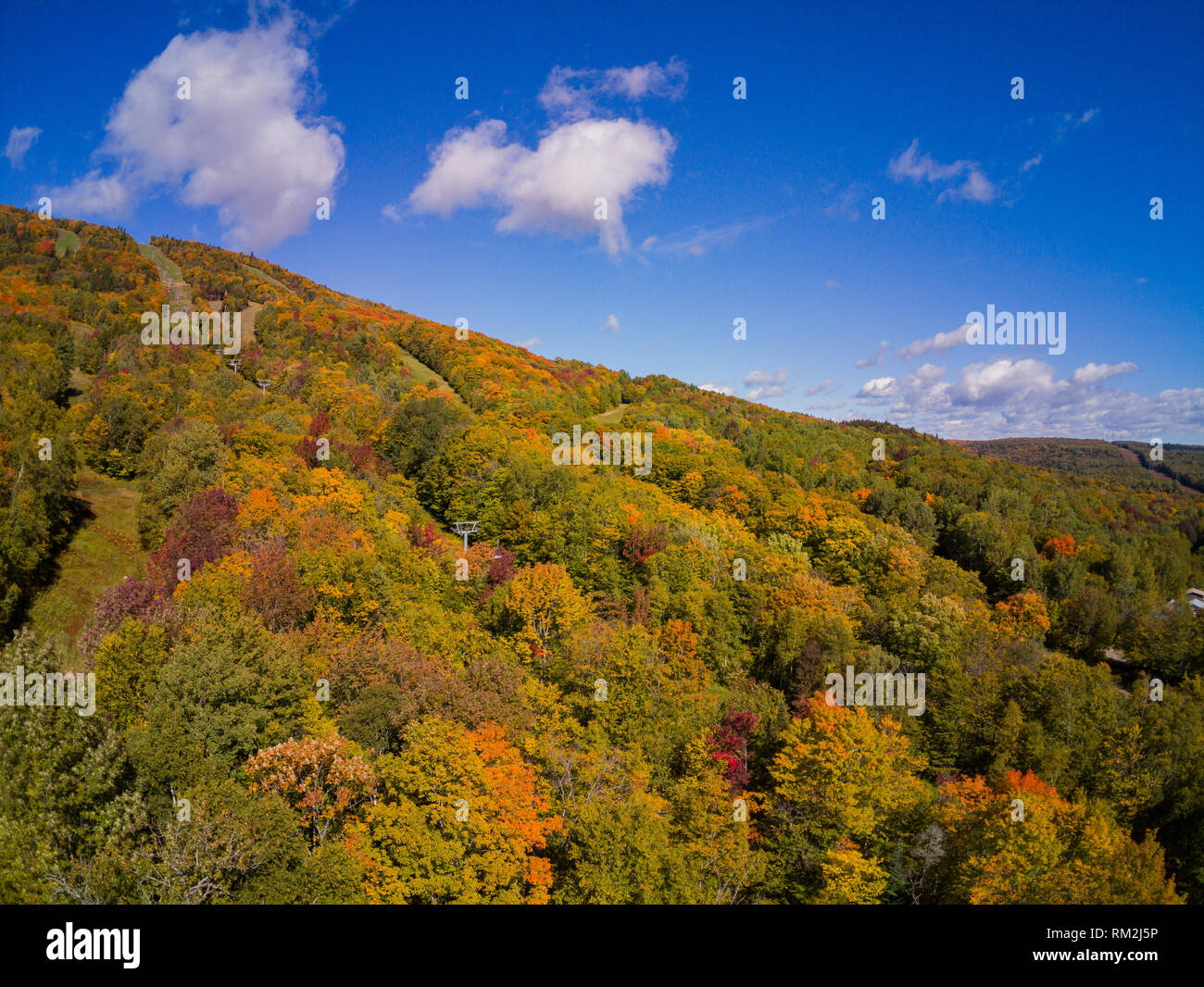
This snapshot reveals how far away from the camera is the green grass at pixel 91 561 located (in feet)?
131

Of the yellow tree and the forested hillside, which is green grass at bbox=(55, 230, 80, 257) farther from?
the yellow tree

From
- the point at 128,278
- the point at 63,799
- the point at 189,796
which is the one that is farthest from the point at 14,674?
the point at 128,278

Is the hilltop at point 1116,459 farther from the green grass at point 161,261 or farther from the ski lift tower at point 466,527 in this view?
the green grass at point 161,261

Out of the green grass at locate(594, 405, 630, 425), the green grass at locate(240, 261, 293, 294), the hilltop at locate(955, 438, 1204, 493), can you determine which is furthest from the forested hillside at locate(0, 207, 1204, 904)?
the green grass at locate(240, 261, 293, 294)

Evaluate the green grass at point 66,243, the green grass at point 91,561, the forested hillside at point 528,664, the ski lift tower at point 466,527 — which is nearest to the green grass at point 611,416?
the forested hillside at point 528,664

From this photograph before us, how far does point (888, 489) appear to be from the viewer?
9138cm

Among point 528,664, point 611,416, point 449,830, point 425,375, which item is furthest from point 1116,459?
point 449,830

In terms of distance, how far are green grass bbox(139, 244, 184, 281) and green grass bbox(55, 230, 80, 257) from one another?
11.8m

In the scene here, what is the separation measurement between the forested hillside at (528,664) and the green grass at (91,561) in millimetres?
979

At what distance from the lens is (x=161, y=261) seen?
426 feet
